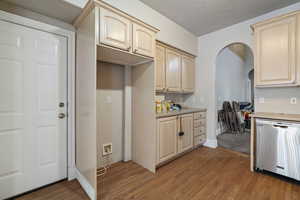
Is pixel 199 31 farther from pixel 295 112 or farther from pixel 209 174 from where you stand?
pixel 209 174

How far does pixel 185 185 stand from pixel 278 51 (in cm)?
246

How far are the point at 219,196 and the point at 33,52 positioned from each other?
9.48 ft

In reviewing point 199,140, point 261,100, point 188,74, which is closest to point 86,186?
point 199,140

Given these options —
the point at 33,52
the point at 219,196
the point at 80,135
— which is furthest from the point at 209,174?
the point at 33,52

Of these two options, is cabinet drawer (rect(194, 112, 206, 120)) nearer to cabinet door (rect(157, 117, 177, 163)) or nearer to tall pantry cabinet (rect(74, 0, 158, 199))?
cabinet door (rect(157, 117, 177, 163))

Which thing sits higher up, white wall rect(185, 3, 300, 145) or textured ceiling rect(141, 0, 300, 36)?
textured ceiling rect(141, 0, 300, 36)

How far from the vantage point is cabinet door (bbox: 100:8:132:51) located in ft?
5.23

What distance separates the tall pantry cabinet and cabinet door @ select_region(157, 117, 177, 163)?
0.15 meters

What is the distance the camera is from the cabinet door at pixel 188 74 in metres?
3.23

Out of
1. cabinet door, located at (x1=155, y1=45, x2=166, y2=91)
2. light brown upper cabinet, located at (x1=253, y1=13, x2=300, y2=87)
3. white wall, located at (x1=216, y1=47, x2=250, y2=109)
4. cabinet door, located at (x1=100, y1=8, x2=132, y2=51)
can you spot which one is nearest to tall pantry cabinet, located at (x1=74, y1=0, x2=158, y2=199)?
cabinet door, located at (x1=100, y1=8, x2=132, y2=51)

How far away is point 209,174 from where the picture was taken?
2.20 metres

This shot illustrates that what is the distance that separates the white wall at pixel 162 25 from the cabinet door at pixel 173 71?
21cm

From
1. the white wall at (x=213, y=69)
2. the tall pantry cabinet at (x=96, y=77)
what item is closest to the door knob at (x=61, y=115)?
the tall pantry cabinet at (x=96, y=77)

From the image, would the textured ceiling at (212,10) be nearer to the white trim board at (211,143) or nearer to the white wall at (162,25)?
the white wall at (162,25)
